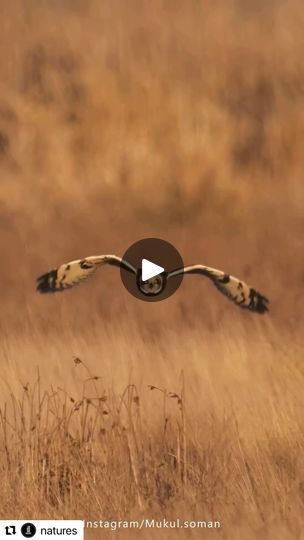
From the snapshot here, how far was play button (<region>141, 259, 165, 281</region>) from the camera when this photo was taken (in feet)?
19.4

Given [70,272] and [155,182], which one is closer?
[70,272]

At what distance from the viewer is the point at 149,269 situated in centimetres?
591

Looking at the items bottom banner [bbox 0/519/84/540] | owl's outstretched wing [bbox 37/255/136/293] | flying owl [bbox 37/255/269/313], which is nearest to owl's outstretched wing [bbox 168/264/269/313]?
flying owl [bbox 37/255/269/313]

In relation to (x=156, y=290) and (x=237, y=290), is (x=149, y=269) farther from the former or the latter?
(x=237, y=290)

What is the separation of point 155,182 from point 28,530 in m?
1.86

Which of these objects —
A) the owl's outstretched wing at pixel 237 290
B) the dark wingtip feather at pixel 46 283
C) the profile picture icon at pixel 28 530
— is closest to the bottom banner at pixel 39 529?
the profile picture icon at pixel 28 530

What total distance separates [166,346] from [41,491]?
103 cm

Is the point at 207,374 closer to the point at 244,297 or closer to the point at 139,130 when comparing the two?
the point at 244,297

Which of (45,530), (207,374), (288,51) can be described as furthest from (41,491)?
(288,51)

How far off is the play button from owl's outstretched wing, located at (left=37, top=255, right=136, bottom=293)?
0.18 meters

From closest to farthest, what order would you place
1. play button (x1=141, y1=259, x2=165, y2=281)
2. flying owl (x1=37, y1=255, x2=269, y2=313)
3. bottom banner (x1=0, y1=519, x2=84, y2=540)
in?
bottom banner (x1=0, y1=519, x2=84, y2=540) < play button (x1=141, y1=259, x2=165, y2=281) < flying owl (x1=37, y1=255, x2=269, y2=313)

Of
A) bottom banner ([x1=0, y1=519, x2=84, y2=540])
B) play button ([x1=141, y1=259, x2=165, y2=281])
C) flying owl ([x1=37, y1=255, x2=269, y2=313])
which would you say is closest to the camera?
bottom banner ([x1=0, y1=519, x2=84, y2=540])

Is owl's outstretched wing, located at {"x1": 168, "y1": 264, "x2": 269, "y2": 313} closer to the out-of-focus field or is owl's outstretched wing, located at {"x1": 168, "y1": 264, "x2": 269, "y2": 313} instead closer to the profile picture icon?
the out-of-focus field

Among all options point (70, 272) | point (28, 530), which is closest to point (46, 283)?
point (70, 272)
